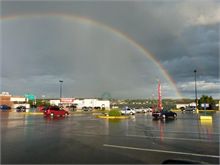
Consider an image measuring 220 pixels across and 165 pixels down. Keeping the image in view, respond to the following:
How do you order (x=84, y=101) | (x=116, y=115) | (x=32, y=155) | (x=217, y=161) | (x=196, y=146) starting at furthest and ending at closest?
(x=84, y=101) < (x=116, y=115) < (x=196, y=146) < (x=32, y=155) < (x=217, y=161)

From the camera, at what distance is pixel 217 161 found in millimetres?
9211

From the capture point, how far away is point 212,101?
81938 millimetres

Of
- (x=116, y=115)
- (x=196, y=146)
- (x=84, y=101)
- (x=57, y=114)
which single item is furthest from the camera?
(x=84, y=101)

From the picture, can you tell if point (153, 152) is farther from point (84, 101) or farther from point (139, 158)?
point (84, 101)

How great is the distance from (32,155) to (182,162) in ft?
23.5

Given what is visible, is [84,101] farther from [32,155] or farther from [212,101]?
[32,155]

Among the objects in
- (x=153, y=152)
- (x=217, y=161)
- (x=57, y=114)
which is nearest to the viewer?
(x=217, y=161)

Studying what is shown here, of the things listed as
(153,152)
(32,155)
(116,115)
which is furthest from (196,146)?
(116,115)

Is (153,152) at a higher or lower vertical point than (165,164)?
lower

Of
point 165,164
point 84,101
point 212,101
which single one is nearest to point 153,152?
point 165,164

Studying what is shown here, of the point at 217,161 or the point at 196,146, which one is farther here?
the point at 196,146

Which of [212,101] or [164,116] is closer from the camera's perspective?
[164,116]

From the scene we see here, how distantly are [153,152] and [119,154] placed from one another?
1.68 metres

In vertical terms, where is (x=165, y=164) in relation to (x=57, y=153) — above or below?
above
